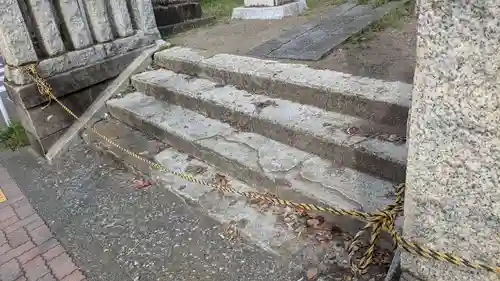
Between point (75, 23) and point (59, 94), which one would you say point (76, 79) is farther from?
point (75, 23)

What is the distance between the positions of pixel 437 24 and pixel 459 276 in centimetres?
98

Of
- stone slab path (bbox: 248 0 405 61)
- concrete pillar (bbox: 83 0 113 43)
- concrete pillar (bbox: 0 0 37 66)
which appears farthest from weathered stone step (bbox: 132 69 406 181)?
concrete pillar (bbox: 0 0 37 66)

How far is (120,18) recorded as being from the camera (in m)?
4.55

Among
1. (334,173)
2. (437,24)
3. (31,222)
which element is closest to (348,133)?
(334,173)

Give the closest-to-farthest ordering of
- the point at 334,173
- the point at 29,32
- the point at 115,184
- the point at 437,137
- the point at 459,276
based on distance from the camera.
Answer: the point at 437,137 < the point at 459,276 < the point at 334,173 < the point at 115,184 < the point at 29,32

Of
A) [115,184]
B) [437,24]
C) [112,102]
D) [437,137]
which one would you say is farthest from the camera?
[112,102]

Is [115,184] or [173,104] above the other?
[173,104]

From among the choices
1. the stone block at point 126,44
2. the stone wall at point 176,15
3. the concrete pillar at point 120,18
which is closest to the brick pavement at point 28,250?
the stone block at point 126,44

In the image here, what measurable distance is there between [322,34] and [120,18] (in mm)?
2315

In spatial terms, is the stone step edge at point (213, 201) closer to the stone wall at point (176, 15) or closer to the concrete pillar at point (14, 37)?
the concrete pillar at point (14, 37)

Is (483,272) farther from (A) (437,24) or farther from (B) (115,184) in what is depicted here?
(B) (115,184)

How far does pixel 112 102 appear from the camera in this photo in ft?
14.8

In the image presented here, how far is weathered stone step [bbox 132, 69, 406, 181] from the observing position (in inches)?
103

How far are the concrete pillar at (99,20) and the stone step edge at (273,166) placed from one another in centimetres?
102
